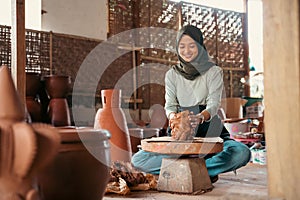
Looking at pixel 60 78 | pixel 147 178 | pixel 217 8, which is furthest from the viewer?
pixel 217 8

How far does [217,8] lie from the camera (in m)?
7.01

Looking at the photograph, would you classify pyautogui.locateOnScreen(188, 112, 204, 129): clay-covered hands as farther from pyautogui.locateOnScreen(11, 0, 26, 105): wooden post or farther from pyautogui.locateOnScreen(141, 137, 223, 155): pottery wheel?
pyautogui.locateOnScreen(11, 0, 26, 105): wooden post

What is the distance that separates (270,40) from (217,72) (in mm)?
1419

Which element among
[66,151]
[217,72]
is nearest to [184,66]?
[217,72]

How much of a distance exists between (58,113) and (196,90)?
48.2 inches

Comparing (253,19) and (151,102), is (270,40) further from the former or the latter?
(253,19)

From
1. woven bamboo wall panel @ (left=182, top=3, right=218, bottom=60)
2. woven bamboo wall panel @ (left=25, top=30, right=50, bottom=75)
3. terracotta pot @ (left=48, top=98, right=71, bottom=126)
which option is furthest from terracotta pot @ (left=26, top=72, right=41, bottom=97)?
woven bamboo wall panel @ (left=182, top=3, right=218, bottom=60)

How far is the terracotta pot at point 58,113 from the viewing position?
1.67 meters

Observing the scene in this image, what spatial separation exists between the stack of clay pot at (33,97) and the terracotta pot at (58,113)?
0.09 metres

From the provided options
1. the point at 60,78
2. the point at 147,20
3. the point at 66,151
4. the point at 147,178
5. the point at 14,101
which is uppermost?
the point at 147,20

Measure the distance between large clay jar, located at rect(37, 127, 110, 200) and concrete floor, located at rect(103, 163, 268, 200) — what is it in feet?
1.41

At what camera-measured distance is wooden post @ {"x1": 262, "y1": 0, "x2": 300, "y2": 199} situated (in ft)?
3.79

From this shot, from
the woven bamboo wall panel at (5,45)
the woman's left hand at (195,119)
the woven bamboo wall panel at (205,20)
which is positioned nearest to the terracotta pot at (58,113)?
the woman's left hand at (195,119)

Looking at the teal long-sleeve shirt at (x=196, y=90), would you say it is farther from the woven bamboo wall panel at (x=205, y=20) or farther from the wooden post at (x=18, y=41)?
the woven bamboo wall panel at (x=205, y=20)
